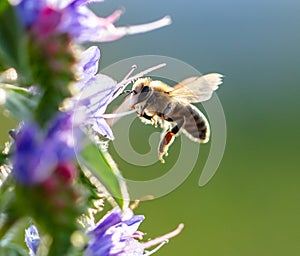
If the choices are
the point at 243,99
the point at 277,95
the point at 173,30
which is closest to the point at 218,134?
the point at 243,99

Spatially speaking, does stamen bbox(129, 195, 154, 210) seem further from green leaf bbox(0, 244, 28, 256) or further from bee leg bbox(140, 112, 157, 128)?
bee leg bbox(140, 112, 157, 128)

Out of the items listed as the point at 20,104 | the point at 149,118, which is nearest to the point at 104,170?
the point at 20,104

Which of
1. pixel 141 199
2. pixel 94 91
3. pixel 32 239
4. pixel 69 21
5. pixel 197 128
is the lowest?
pixel 197 128

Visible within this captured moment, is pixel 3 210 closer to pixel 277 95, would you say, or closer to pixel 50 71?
pixel 50 71

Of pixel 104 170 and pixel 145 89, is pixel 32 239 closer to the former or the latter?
pixel 104 170

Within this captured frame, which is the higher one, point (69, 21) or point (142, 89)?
point (69, 21)

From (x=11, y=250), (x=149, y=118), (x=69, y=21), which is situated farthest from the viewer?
(x=149, y=118)

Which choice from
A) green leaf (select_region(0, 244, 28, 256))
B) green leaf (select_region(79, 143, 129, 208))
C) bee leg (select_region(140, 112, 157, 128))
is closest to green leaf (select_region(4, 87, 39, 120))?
green leaf (select_region(79, 143, 129, 208))

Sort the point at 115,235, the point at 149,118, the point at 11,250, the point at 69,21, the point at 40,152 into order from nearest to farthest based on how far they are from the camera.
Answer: the point at 40,152, the point at 69,21, the point at 11,250, the point at 115,235, the point at 149,118
